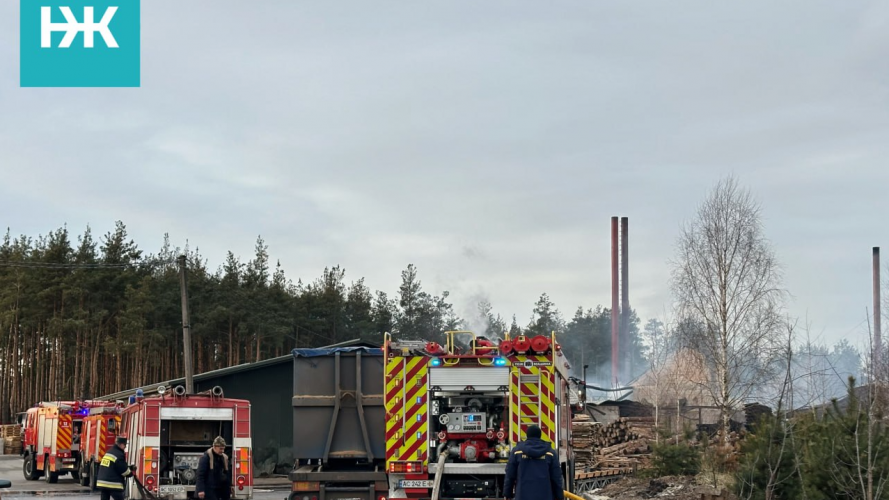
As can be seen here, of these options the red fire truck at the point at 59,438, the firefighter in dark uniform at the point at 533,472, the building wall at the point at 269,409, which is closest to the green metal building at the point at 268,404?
the building wall at the point at 269,409

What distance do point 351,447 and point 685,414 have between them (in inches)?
1155

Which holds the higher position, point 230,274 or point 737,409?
point 230,274

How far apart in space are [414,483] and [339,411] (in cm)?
243

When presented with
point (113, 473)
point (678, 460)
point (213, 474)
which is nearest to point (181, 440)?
point (113, 473)

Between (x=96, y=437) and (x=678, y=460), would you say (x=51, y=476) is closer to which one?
(x=96, y=437)

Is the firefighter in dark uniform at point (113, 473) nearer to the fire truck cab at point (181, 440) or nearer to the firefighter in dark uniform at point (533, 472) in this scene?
the fire truck cab at point (181, 440)

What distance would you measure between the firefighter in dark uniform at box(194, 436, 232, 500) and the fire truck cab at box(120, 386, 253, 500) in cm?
339

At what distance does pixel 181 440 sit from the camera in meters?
21.6

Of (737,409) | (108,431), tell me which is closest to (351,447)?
(108,431)

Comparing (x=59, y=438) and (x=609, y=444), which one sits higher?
(x=59, y=438)

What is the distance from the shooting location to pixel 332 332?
79.2 metres

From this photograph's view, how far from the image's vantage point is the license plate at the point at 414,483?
611 inches

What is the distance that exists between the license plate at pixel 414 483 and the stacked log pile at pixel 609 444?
1705 centimetres

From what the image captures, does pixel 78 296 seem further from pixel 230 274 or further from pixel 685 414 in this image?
pixel 685 414
